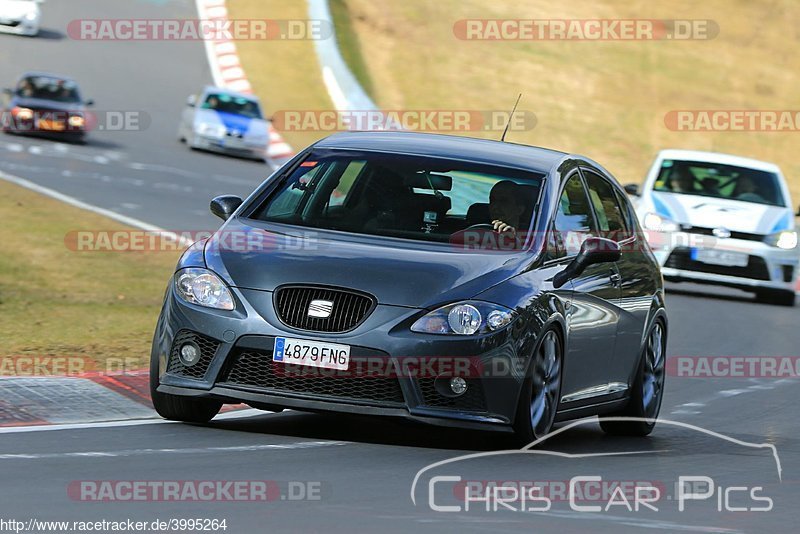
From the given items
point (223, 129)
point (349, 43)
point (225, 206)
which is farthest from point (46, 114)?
point (225, 206)

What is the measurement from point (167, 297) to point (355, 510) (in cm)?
222

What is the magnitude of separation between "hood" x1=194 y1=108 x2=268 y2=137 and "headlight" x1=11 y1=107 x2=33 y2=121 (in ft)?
9.56

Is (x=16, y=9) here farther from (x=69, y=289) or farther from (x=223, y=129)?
(x=69, y=289)

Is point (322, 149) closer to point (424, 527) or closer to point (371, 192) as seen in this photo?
point (371, 192)

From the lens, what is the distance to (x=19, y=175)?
25094 mm

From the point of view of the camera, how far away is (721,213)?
65.4ft

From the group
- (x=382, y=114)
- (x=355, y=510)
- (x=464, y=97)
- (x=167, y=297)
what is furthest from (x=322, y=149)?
(x=464, y=97)

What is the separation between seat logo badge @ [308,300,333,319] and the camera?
7938 mm

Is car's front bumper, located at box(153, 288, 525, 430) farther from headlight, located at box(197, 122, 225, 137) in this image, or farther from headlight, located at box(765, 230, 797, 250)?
headlight, located at box(197, 122, 225, 137)

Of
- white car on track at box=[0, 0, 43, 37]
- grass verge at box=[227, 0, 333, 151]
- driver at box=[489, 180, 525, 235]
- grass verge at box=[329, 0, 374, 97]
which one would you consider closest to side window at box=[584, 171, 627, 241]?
driver at box=[489, 180, 525, 235]

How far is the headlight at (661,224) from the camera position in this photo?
19.7 metres

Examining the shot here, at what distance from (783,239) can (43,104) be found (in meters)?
15.9

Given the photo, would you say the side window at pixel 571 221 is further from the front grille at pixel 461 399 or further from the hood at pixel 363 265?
the front grille at pixel 461 399

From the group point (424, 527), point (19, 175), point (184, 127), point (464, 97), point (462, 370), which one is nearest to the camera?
point (424, 527)
